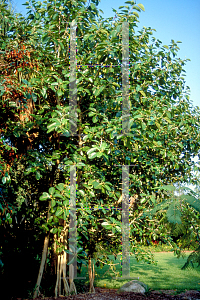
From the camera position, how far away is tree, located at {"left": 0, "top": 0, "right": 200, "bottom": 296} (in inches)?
125

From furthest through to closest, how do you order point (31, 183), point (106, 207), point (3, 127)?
point (31, 183) → point (106, 207) → point (3, 127)

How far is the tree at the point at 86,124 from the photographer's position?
3180 mm

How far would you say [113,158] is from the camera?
376cm

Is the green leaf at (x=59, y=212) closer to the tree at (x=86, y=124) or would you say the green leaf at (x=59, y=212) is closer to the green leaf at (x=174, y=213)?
the tree at (x=86, y=124)

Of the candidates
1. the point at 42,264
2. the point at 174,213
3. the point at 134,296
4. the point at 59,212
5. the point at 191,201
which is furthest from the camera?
the point at 134,296

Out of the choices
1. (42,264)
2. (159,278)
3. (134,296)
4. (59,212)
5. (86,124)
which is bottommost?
(159,278)

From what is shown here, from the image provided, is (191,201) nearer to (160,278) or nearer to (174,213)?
(174,213)

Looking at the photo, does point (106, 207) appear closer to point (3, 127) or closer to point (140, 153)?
point (140, 153)

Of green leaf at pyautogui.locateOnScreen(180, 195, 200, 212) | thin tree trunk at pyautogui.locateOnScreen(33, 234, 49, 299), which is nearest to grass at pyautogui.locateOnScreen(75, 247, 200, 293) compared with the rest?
thin tree trunk at pyautogui.locateOnScreen(33, 234, 49, 299)

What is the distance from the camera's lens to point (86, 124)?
11.4 feet

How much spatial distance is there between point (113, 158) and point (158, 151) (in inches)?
32.2

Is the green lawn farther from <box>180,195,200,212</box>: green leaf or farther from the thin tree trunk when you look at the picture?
<box>180,195,200,212</box>: green leaf

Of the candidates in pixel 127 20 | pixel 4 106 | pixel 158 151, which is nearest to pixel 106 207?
pixel 158 151

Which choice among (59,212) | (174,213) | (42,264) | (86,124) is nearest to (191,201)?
(174,213)
